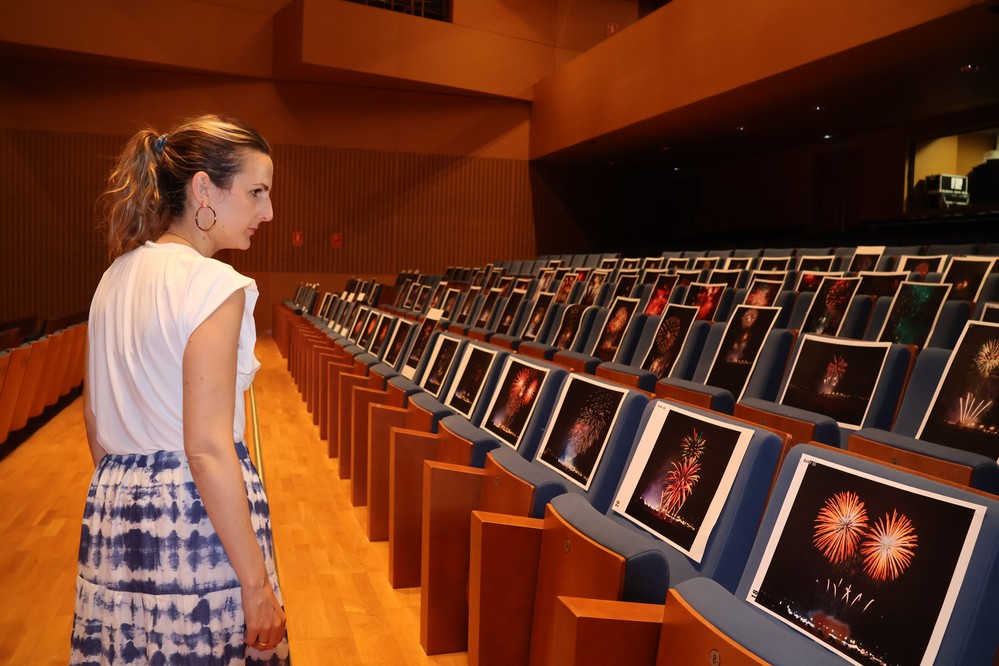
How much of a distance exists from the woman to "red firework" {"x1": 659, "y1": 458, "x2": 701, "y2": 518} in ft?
2.08

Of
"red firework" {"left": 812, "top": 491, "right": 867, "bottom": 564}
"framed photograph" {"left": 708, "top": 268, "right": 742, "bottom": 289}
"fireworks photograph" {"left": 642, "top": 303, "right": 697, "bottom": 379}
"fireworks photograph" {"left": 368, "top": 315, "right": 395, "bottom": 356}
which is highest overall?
"red firework" {"left": 812, "top": 491, "right": 867, "bottom": 564}

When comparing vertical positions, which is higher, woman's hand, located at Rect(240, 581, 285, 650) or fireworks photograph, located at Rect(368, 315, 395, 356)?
woman's hand, located at Rect(240, 581, 285, 650)

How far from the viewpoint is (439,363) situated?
275cm

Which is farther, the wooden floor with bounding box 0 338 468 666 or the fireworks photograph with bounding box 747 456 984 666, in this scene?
the wooden floor with bounding box 0 338 468 666

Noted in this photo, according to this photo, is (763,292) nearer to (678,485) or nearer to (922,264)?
(922,264)

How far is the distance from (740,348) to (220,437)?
87.7 inches

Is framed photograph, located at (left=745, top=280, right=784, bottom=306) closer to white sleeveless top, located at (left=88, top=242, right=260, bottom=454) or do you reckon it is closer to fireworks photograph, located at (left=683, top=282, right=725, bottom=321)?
fireworks photograph, located at (left=683, top=282, right=725, bottom=321)

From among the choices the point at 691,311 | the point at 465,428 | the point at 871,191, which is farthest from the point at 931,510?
the point at 871,191

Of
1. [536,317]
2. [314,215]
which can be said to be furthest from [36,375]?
[314,215]

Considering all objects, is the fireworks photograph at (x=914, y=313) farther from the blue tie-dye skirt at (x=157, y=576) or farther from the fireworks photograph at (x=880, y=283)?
the blue tie-dye skirt at (x=157, y=576)

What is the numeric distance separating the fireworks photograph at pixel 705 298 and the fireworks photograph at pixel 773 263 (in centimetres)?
116

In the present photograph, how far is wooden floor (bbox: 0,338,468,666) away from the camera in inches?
65.9

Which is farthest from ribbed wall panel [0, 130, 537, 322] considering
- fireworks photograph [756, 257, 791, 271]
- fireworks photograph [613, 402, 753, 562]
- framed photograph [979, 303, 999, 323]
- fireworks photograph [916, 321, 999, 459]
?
fireworks photograph [613, 402, 753, 562]

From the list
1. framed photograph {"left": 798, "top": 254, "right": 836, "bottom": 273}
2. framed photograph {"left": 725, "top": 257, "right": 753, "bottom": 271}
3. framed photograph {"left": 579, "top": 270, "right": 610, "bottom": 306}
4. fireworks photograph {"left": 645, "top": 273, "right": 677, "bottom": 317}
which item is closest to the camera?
fireworks photograph {"left": 645, "top": 273, "right": 677, "bottom": 317}
